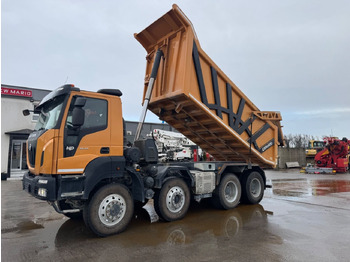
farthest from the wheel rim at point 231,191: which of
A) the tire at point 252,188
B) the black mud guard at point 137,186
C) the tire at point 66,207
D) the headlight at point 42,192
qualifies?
the headlight at point 42,192

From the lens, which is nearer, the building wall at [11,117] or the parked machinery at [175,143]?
the parked machinery at [175,143]

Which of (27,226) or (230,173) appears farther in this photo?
(230,173)

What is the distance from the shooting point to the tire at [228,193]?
7.31m

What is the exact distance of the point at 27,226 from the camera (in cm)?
604

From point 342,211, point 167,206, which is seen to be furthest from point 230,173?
point 342,211

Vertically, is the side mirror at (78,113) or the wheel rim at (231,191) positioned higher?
the side mirror at (78,113)

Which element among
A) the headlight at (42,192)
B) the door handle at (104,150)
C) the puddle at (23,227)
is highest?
the door handle at (104,150)

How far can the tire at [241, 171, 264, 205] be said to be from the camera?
8.04 m

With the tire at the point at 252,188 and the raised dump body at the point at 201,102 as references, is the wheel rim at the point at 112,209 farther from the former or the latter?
the tire at the point at 252,188

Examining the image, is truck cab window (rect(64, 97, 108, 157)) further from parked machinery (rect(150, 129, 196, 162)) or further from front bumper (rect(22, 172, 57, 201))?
parked machinery (rect(150, 129, 196, 162))

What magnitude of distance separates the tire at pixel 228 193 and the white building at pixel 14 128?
14863mm

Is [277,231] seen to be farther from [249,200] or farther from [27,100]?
[27,100]

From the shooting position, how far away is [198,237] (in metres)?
5.04

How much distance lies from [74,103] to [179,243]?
3.28 meters
